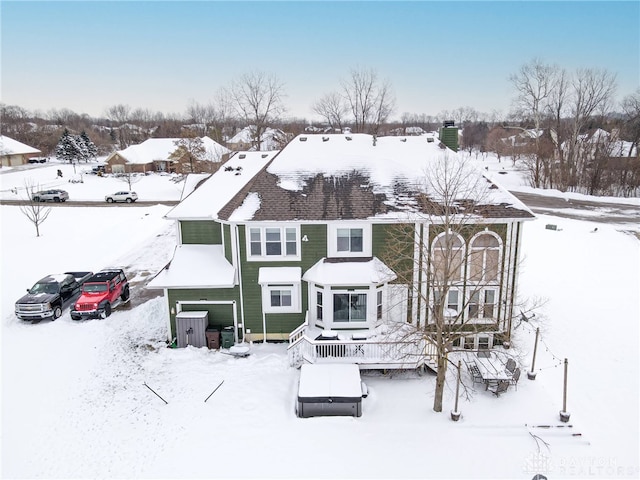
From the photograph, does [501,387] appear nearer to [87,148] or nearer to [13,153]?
[13,153]

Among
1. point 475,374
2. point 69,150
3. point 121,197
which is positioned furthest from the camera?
point 69,150

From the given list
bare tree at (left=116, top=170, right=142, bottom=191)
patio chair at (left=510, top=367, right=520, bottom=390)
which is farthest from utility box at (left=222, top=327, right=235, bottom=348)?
bare tree at (left=116, top=170, right=142, bottom=191)

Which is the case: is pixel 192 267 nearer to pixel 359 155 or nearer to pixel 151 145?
pixel 359 155

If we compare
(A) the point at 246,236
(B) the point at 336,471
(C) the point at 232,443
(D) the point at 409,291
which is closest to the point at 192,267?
(A) the point at 246,236

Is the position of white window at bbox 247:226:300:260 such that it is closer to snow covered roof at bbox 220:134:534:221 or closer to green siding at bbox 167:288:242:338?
snow covered roof at bbox 220:134:534:221

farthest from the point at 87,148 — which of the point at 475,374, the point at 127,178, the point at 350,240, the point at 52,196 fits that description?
the point at 475,374
